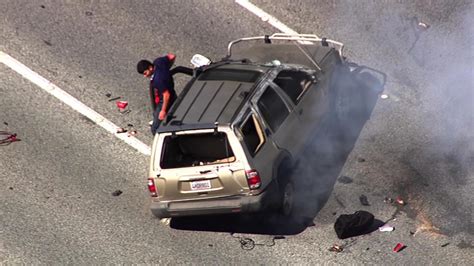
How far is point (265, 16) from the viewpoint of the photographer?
17.2 m

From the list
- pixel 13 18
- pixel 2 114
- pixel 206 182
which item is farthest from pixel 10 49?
pixel 206 182

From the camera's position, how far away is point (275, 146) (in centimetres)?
1239

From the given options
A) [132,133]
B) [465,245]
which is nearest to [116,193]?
[132,133]

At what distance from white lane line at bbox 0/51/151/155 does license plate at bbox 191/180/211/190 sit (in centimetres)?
254

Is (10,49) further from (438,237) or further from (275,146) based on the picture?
(438,237)

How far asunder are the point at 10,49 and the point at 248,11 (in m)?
4.88

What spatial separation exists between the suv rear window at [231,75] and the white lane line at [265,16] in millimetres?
3669

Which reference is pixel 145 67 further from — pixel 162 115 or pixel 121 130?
pixel 121 130

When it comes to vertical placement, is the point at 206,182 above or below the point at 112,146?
above

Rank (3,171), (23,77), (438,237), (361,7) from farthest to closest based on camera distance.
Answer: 1. (361,7)
2. (23,77)
3. (3,171)
4. (438,237)

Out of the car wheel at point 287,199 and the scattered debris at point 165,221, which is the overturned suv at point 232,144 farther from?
the scattered debris at point 165,221

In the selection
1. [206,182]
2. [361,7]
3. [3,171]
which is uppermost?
[361,7]

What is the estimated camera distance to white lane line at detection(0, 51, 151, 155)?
1458 centimetres

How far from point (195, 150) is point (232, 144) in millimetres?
706
